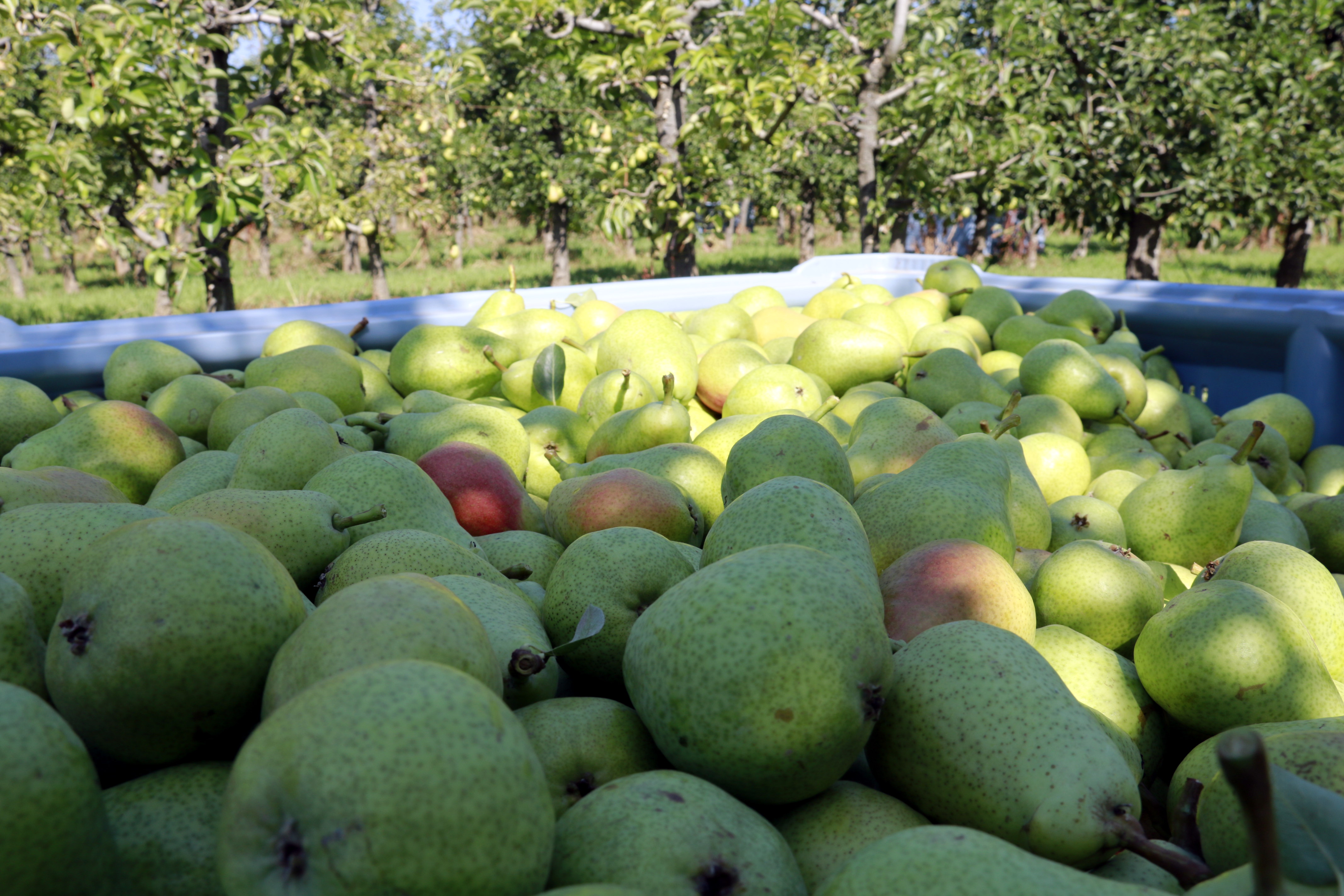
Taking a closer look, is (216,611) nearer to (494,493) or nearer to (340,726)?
(340,726)

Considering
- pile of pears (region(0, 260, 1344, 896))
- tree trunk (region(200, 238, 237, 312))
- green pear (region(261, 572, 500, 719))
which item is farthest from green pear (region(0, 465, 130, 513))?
tree trunk (region(200, 238, 237, 312))

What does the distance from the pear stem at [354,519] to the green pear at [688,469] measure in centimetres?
84

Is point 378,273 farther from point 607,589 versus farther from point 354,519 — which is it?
point 607,589

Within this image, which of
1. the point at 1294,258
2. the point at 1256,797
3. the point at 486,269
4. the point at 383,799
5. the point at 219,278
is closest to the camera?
the point at 1256,797

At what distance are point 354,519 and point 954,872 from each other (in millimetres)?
1533

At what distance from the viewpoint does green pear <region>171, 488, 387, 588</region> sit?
1806mm

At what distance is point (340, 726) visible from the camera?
92cm

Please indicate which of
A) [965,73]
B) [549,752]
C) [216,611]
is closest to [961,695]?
[549,752]

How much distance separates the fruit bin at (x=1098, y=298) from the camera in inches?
156

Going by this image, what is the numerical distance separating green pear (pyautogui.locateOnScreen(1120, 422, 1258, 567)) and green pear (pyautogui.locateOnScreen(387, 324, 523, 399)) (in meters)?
2.89

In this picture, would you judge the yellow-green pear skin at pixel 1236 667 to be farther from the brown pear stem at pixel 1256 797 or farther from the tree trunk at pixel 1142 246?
the tree trunk at pixel 1142 246

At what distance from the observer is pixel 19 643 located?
49.6 inches

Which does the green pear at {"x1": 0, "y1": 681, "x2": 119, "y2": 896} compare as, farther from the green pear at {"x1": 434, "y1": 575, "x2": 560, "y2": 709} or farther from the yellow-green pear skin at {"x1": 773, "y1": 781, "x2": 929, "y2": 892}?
the yellow-green pear skin at {"x1": 773, "y1": 781, "x2": 929, "y2": 892}

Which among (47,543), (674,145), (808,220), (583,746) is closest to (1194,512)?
(583,746)
